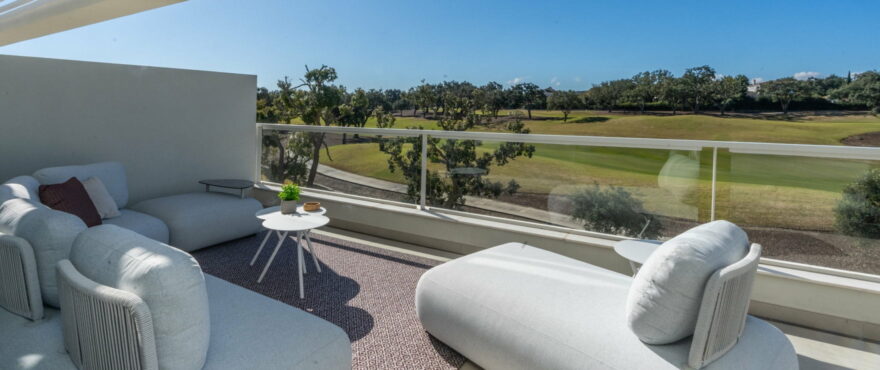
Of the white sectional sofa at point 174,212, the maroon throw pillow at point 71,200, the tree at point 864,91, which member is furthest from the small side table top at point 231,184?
the tree at point 864,91

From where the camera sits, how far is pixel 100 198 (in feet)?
12.0

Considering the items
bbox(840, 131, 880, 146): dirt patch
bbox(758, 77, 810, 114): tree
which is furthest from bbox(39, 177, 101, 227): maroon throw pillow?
bbox(758, 77, 810, 114): tree

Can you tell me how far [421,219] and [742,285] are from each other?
301cm

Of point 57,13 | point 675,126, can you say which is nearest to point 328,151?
point 57,13

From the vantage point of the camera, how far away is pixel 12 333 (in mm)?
1694

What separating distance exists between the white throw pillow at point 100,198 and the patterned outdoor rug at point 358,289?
738 mm

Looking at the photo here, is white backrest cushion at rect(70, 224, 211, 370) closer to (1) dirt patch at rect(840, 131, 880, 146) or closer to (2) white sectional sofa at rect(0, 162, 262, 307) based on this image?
(2) white sectional sofa at rect(0, 162, 262, 307)

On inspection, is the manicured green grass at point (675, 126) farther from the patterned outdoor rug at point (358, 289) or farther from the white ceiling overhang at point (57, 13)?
the white ceiling overhang at point (57, 13)

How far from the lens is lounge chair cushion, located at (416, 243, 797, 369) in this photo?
1700mm

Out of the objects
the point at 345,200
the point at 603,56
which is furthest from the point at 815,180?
the point at 603,56

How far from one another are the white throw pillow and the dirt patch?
21997 millimetres

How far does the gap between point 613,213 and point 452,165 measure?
151 cm

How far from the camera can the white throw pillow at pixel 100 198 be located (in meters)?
3.62

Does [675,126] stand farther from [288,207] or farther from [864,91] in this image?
[288,207]
